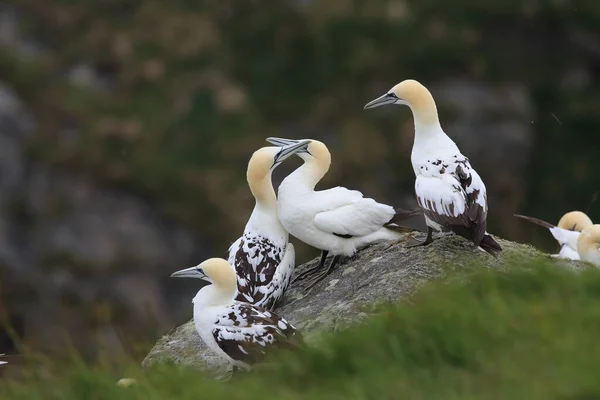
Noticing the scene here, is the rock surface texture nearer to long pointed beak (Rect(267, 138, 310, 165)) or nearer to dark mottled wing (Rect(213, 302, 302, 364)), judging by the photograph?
dark mottled wing (Rect(213, 302, 302, 364))

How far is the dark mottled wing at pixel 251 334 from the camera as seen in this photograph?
25.0 ft

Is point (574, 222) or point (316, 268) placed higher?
point (316, 268)

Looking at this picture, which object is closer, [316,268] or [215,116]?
[316,268]

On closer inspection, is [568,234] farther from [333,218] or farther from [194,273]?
[194,273]

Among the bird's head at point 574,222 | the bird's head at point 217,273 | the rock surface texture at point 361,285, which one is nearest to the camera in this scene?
the bird's head at point 217,273

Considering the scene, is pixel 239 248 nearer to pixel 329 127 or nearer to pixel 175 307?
pixel 175 307

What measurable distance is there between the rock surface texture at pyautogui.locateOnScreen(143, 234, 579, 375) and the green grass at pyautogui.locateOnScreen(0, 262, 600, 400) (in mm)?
1467

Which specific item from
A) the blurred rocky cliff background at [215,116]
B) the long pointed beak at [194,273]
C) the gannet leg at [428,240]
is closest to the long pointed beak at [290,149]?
the gannet leg at [428,240]

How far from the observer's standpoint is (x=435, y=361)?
595cm

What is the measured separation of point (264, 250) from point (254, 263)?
185mm

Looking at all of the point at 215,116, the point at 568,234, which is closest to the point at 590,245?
the point at 568,234

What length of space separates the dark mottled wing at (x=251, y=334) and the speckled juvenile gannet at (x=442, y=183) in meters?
1.74

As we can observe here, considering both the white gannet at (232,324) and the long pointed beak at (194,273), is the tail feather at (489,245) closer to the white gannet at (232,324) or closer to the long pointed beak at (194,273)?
the white gannet at (232,324)

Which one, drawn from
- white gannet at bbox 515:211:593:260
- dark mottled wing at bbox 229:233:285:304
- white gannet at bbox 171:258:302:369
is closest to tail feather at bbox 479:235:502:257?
white gannet at bbox 515:211:593:260
